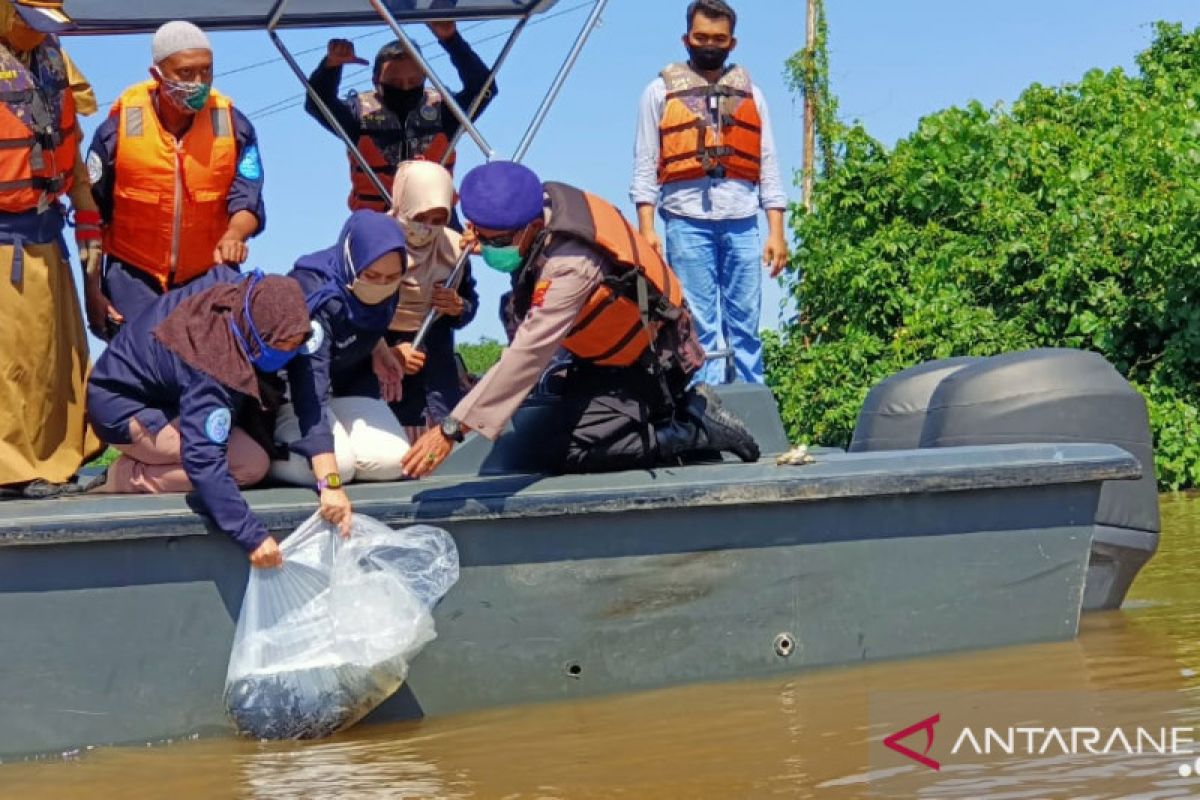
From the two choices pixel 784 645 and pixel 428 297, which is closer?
pixel 784 645

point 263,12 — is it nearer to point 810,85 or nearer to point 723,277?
point 723,277

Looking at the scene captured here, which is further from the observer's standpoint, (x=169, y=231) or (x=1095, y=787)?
(x=169, y=231)

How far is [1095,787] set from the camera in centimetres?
379

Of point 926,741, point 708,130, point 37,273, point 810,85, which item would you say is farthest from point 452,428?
point 810,85

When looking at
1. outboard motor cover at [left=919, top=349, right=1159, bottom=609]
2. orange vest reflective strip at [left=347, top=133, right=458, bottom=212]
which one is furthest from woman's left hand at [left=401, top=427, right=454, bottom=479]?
outboard motor cover at [left=919, top=349, right=1159, bottom=609]

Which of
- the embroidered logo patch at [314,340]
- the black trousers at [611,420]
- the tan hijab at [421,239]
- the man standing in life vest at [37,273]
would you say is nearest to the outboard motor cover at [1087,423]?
the black trousers at [611,420]

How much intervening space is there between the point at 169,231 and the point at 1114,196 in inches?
357

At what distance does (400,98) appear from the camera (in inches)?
255

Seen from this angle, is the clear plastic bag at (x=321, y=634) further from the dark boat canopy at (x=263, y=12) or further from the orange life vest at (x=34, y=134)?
the dark boat canopy at (x=263, y=12)

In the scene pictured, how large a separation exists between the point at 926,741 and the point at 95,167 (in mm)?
3278

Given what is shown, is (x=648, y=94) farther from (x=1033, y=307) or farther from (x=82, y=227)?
(x=1033, y=307)

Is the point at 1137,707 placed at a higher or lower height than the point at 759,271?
lower

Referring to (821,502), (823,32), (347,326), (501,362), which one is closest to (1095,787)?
(821,502)

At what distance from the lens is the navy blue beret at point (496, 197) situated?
4848 mm
